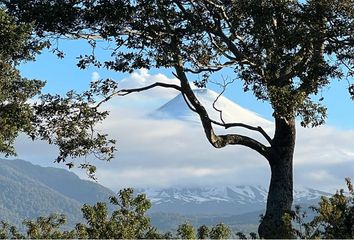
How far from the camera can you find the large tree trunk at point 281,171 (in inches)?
809

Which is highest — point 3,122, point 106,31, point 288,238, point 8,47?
point 106,31

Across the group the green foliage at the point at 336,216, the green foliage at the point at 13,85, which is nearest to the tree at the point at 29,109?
the green foliage at the point at 13,85

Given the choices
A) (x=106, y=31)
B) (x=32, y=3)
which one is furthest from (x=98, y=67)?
(x=32, y=3)

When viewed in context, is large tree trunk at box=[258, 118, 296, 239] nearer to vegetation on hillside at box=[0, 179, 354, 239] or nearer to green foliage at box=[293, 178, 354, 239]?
vegetation on hillside at box=[0, 179, 354, 239]

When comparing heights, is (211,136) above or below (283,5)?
below

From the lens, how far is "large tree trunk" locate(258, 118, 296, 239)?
20.5m

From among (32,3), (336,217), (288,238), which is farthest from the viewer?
(32,3)

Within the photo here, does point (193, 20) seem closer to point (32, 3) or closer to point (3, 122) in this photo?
point (32, 3)

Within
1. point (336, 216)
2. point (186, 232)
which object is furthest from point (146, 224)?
point (336, 216)

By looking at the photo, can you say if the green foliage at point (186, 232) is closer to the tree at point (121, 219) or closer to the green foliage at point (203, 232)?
the green foliage at point (203, 232)

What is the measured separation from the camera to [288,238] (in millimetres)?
11836

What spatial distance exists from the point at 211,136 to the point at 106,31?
505 cm

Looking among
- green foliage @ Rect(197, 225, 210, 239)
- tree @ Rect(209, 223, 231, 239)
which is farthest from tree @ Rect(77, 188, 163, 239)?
tree @ Rect(209, 223, 231, 239)

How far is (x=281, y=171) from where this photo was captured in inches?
828
